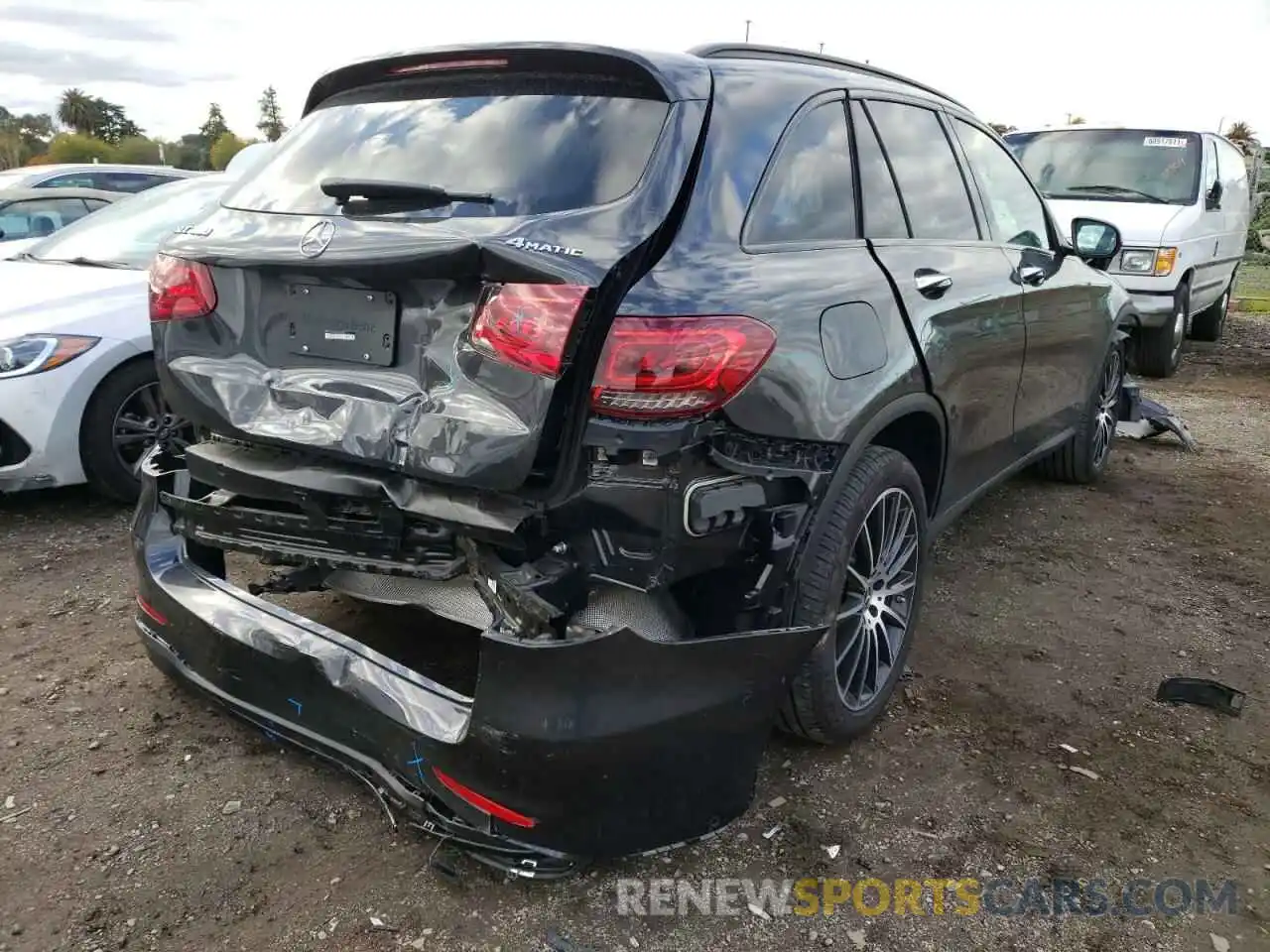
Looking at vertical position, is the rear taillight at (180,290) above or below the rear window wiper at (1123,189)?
below

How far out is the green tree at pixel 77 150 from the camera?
244 ft

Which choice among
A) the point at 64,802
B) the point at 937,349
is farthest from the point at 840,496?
the point at 64,802

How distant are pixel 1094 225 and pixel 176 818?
452 centimetres

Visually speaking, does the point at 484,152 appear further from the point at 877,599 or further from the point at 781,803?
the point at 781,803

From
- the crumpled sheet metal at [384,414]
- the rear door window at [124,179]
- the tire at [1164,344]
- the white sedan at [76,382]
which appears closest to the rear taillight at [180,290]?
the crumpled sheet metal at [384,414]

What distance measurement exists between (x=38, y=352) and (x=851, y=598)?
3667 millimetres

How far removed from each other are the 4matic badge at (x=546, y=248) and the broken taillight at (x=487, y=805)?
1.15m

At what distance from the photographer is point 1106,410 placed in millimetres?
5496

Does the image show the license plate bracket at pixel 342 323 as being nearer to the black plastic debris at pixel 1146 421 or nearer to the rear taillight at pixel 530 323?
the rear taillight at pixel 530 323

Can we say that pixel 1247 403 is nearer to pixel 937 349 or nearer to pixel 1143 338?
pixel 1143 338

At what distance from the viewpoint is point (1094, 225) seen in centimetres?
477

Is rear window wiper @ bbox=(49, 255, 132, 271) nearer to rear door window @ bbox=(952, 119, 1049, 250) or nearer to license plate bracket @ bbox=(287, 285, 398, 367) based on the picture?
license plate bracket @ bbox=(287, 285, 398, 367)

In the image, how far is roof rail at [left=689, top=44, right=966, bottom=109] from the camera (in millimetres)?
2645

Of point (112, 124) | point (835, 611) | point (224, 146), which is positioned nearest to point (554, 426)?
point (835, 611)
